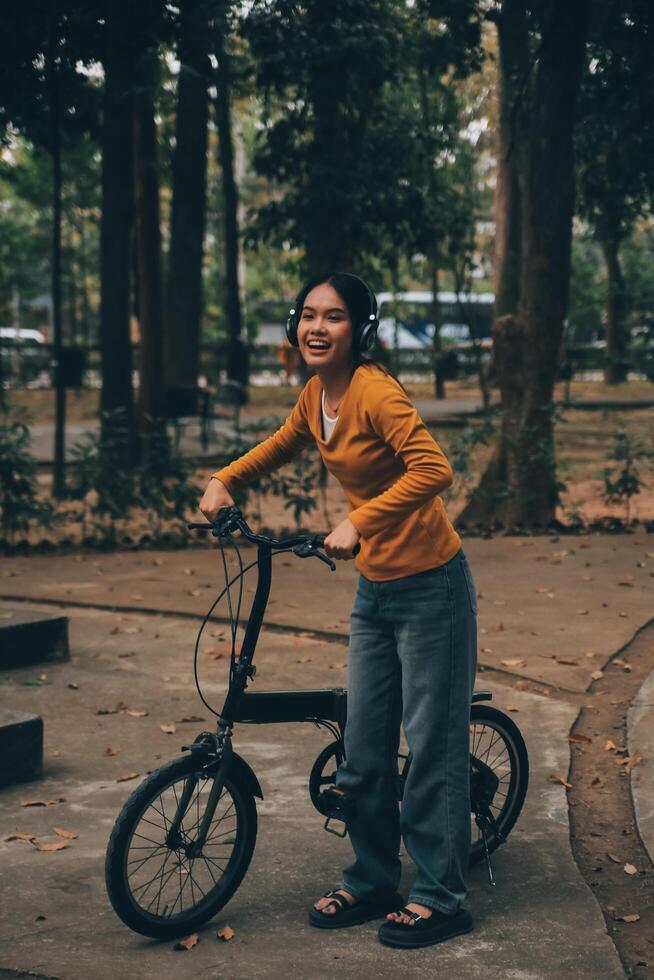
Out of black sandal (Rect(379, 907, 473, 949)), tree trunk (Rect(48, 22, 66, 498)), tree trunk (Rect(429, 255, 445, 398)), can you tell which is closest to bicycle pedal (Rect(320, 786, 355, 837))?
black sandal (Rect(379, 907, 473, 949))

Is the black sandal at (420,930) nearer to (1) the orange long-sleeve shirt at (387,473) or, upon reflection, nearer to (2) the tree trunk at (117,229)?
(1) the orange long-sleeve shirt at (387,473)

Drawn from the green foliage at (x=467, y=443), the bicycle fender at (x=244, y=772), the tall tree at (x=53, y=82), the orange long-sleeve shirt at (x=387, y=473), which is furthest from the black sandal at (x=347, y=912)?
the tall tree at (x=53, y=82)

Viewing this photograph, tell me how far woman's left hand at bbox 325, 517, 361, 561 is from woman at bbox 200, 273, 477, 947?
0.13 meters

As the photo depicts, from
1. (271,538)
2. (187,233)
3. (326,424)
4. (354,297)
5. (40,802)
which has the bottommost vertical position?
(40,802)

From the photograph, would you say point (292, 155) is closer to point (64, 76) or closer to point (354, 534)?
point (64, 76)

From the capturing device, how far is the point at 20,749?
5.68 metres

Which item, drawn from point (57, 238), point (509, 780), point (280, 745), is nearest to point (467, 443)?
point (57, 238)

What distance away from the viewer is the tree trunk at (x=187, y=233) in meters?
22.8

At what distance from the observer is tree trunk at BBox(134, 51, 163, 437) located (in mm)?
18812

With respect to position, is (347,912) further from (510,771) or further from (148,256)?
(148,256)

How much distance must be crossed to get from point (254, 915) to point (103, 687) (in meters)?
2.97

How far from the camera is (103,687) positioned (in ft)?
23.5

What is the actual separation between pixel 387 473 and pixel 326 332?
0.43m

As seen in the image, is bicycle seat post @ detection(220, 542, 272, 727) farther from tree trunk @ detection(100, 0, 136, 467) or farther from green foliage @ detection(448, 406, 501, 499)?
tree trunk @ detection(100, 0, 136, 467)
